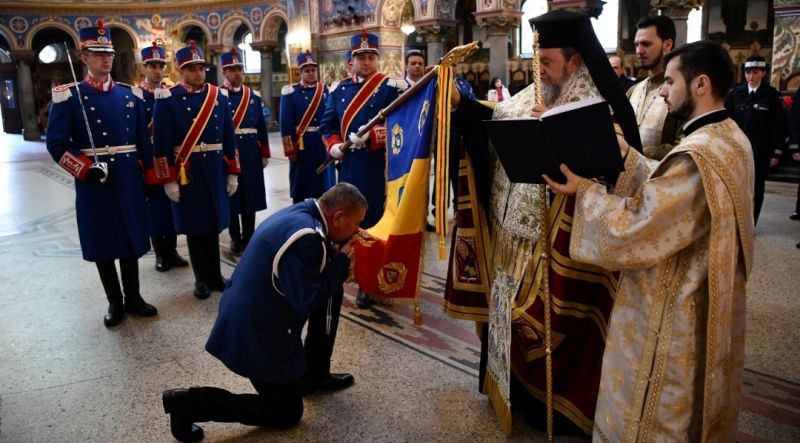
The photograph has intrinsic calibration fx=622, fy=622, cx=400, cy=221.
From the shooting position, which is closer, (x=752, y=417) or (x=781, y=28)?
(x=752, y=417)

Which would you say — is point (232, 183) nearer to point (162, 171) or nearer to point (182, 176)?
point (182, 176)

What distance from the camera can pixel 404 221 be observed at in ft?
9.14

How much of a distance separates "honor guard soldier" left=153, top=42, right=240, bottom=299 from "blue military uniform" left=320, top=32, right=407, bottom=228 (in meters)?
0.92

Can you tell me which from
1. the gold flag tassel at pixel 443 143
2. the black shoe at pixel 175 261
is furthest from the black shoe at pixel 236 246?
the gold flag tassel at pixel 443 143

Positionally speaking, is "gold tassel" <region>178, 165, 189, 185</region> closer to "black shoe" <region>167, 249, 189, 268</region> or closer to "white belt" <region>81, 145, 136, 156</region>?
"white belt" <region>81, 145, 136, 156</region>

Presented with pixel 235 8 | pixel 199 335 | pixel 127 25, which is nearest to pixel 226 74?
pixel 199 335

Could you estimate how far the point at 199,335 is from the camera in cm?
405

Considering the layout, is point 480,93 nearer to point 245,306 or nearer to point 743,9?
point 743,9

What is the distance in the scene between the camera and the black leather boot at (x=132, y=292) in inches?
173

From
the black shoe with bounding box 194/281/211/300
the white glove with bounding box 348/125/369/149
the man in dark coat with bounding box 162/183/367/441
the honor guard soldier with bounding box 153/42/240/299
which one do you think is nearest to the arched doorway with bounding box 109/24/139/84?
the honor guard soldier with bounding box 153/42/240/299

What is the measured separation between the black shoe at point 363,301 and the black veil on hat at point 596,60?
263 centimetres

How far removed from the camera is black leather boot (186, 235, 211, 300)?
4809 millimetres

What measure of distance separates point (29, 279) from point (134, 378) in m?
2.59

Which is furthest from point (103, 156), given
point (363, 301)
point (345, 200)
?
point (345, 200)
